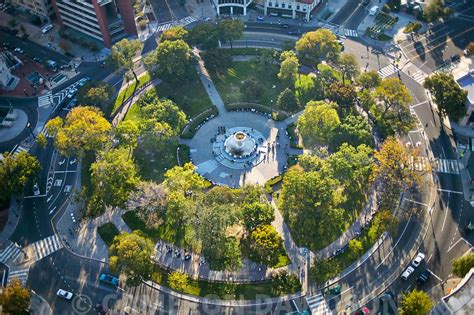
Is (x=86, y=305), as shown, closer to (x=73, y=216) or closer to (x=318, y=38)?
(x=73, y=216)

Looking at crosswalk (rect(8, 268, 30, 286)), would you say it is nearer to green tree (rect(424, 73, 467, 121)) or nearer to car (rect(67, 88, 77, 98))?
car (rect(67, 88, 77, 98))

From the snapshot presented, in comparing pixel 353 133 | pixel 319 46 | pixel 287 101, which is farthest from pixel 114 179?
pixel 319 46

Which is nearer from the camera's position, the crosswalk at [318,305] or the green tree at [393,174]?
the crosswalk at [318,305]

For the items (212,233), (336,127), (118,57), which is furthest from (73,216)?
(336,127)

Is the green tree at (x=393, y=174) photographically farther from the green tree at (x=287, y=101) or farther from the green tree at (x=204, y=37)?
the green tree at (x=204, y=37)

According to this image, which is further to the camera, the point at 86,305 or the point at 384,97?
the point at 384,97

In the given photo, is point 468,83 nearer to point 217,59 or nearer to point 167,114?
point 217,59

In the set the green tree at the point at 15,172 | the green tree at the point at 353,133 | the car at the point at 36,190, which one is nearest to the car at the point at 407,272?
the green tree at the point at 353,133
